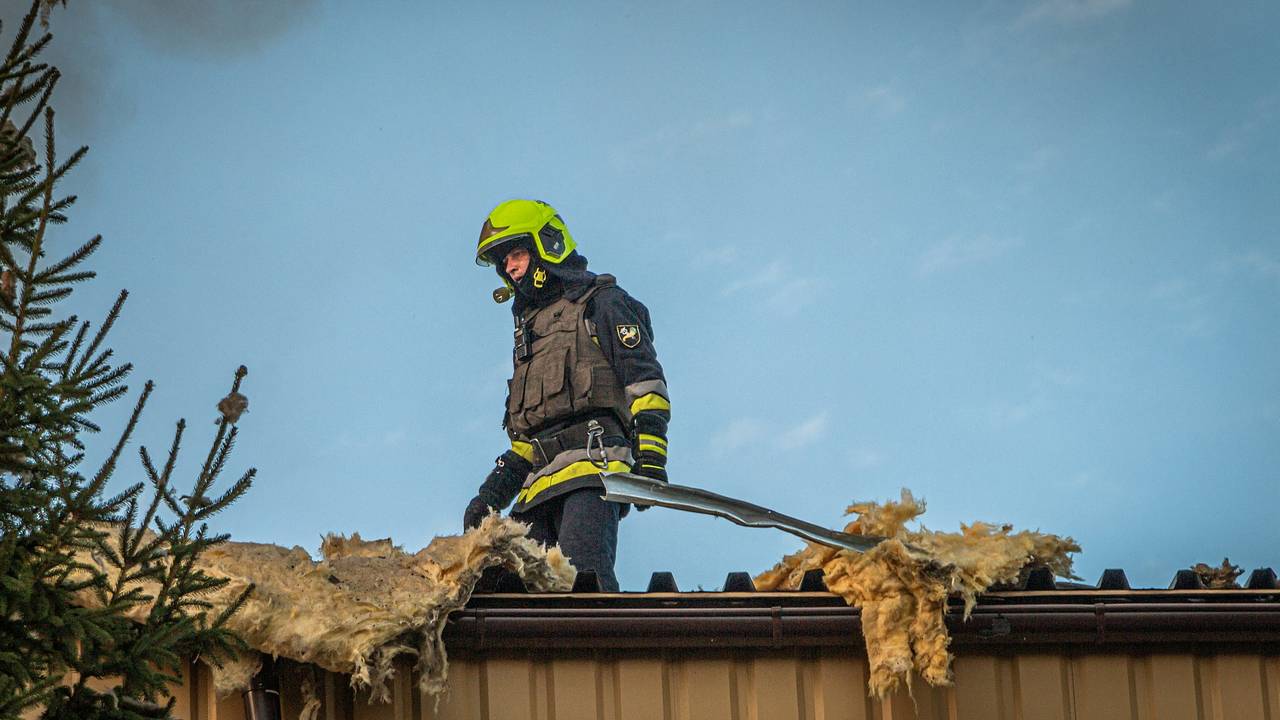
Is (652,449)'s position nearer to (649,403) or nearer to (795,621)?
(649,403)

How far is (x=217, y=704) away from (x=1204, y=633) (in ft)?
11.6

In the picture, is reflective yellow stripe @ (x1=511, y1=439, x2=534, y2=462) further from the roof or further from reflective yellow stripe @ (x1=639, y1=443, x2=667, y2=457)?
the roof

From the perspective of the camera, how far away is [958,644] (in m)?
5.98

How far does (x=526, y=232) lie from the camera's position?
30.6 ft

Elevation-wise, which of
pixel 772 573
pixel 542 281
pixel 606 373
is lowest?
pixel 772 573

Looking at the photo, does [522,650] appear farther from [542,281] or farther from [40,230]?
[542,281]

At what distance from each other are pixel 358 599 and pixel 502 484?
3585 millimetres

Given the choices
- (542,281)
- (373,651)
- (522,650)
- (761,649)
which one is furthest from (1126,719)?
(542,281)

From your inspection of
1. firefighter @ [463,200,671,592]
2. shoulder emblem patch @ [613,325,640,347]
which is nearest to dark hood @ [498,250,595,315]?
firefighter @ [463,200,671,592]

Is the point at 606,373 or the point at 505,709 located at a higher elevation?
the point at 606,373

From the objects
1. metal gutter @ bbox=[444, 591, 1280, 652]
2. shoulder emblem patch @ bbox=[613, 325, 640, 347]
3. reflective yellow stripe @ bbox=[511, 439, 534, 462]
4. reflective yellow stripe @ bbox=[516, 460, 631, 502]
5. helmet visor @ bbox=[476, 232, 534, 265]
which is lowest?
metal gutter @ bbox=[444, 591, 1280, 652]

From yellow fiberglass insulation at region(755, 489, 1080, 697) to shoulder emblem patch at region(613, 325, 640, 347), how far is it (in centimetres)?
289

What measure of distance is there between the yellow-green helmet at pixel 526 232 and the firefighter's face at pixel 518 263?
50mm

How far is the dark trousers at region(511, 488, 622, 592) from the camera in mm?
8297
